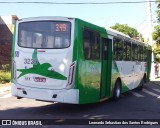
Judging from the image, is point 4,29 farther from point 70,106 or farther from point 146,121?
point 146,121

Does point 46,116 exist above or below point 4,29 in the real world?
below

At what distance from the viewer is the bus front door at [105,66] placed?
42.8 ft

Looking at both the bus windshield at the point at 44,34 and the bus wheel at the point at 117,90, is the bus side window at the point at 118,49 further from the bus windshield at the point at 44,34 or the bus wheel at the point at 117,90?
the bus windshield at the point at 44,34

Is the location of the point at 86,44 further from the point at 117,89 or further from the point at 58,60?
the point at 117,89

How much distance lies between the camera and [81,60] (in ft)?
35.9

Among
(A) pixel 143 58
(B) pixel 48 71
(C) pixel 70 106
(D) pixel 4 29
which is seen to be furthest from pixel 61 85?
(D) pixel 4 29

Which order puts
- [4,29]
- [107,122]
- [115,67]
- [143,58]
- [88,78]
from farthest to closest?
[4,29], [143,58], [115,67], [88,78], [107,122]

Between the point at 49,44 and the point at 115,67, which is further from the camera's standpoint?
the point at 115,67

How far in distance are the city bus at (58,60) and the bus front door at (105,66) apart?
207 mm

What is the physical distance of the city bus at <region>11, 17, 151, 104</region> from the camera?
10.7 meters

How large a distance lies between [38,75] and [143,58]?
36.4 ft

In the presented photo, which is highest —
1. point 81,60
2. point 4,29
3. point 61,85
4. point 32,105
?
point 4,29

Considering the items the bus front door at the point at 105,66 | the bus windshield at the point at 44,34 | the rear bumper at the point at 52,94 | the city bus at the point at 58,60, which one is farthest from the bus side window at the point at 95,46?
the rear bumper at the point at 52,94

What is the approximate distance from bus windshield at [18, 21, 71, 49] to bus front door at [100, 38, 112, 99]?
89.7 inches
